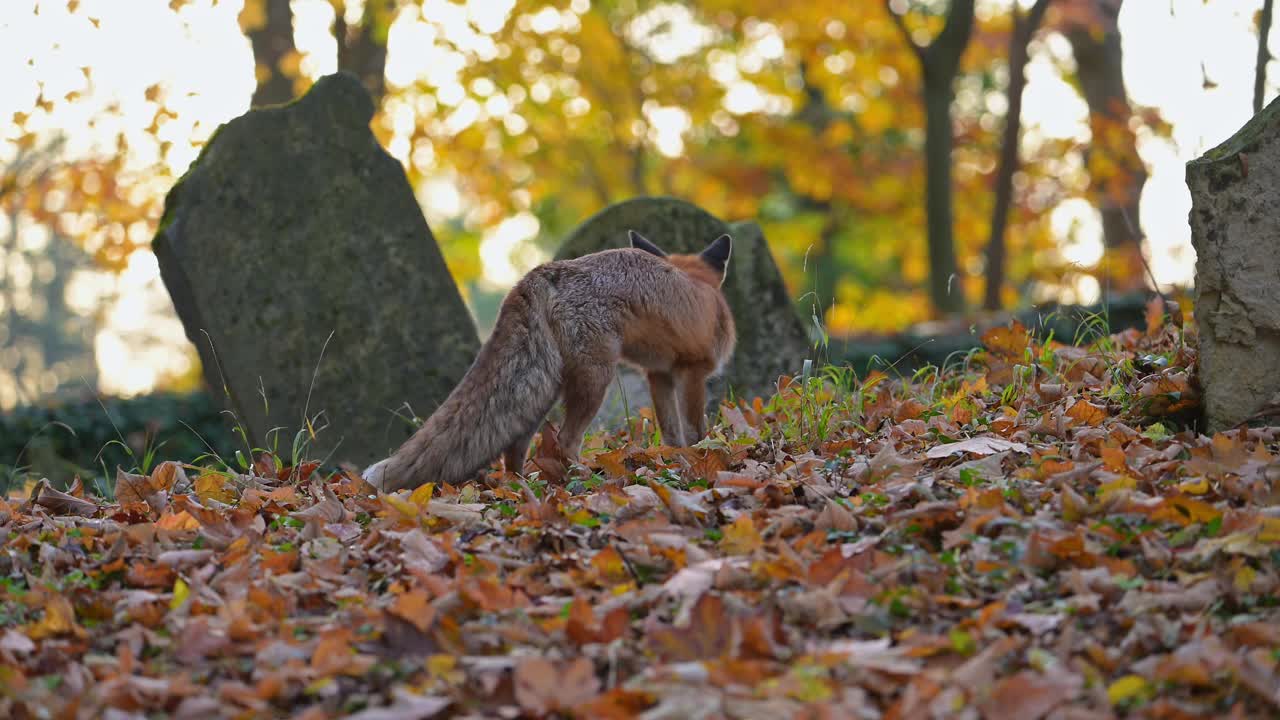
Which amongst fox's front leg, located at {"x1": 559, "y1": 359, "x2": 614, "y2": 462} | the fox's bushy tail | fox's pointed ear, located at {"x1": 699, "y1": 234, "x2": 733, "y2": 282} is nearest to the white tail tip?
the fox's bushy tail

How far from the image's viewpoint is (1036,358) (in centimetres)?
680

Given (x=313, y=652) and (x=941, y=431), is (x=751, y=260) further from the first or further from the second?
(x=313, y=652)

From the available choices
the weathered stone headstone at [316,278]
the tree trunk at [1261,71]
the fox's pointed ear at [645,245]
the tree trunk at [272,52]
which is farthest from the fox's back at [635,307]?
the tree trunk at [1261,71]

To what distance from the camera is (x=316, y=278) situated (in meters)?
8.48

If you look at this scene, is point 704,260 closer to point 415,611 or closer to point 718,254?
point 718,254

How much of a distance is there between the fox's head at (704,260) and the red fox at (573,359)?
0.06m

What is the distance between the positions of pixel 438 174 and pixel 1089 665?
716 inches

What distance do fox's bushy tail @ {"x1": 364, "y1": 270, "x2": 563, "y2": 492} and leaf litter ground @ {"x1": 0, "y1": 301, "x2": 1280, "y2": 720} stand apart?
6.7 inches

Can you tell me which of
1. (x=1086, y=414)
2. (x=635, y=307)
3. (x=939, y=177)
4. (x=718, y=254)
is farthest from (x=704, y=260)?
(x=939, y=177)

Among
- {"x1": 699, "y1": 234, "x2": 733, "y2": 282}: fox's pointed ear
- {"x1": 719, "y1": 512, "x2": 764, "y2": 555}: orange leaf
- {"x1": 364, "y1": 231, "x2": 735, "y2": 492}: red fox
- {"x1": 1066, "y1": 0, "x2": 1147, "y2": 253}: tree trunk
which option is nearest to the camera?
{"x1": 719, "y1": 512, "x2": 764, "y2": 555}: orange leaf

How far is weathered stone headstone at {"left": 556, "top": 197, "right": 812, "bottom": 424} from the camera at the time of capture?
29.1 ft

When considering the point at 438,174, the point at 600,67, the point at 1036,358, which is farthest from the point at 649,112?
the point at 1036,358

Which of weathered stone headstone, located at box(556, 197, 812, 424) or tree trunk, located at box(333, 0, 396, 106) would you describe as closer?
weathered stone headstone, located at box(556, 197, 812, 424)

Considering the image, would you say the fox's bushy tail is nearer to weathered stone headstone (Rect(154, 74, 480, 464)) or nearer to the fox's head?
the fox's head
